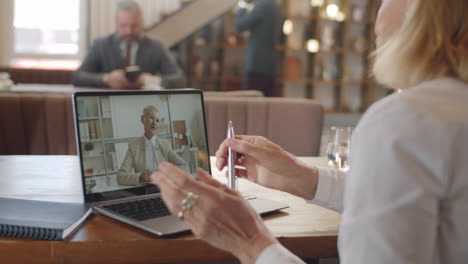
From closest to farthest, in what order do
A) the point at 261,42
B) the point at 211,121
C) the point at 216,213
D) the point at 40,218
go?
the point at 216,213
the point at 40,218
the point at 211,121
the point at 261,42

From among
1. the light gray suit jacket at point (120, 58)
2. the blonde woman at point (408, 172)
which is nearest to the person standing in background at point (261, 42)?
the light gray suit jacket at point (120, 58)

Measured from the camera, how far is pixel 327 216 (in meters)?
0.95

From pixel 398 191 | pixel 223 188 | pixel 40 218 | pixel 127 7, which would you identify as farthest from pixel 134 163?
pixel 127 7

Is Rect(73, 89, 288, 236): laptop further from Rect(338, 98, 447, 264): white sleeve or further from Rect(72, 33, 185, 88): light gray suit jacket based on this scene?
Rect(72, 33, 185, 88): light gray suit jacket

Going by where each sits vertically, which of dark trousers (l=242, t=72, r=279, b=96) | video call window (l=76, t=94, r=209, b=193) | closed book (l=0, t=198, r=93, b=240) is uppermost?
dark trousers (l=242, t=72, r=279, b=96)

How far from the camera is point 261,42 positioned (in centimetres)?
483

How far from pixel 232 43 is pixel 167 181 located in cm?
612

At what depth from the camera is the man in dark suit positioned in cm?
394

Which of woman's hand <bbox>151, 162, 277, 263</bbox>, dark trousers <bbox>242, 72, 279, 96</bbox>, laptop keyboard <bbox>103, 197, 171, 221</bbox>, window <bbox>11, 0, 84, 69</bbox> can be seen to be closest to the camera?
woman's hand <bbox>151, 162, 277, 263</bbox>

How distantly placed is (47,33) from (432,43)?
6.54 metres

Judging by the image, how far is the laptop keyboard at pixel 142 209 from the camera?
84cm

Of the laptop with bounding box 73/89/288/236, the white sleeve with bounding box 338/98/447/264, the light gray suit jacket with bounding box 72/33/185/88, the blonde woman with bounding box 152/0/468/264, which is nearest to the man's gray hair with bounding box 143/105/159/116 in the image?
the laptop with bounding box 73/89/288/236

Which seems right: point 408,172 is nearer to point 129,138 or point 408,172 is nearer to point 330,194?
point 330,194

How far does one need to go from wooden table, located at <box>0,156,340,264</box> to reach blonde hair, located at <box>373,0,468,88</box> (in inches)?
13.5
